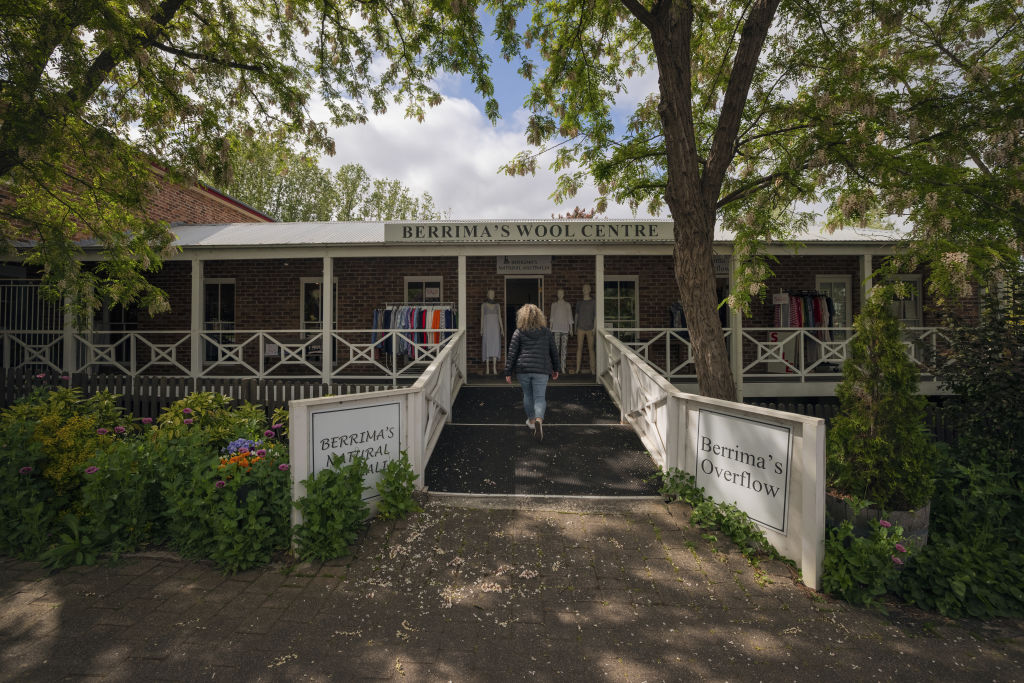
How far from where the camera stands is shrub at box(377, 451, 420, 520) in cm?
439

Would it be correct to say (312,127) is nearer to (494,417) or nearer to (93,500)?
(494,417)

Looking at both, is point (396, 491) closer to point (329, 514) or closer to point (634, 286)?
point (329, 514)

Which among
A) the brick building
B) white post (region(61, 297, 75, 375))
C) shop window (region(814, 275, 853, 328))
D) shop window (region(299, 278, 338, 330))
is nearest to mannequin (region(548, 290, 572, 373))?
the brick building

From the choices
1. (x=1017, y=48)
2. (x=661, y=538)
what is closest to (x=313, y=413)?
(x=661, y=538)

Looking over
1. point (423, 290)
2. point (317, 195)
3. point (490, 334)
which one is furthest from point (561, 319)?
point (317, 195)

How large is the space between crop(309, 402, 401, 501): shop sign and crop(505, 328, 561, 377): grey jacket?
2101 millimetres

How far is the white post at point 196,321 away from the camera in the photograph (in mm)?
9617

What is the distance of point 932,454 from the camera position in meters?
3.87

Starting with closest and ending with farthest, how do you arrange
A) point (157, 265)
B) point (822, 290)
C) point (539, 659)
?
1. point (539, 659)
2. point (157, 265)
3. point (822, 290)

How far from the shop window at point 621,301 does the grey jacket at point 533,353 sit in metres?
6.23

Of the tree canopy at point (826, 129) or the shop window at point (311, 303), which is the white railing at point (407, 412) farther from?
the shop window at point (311, 303)

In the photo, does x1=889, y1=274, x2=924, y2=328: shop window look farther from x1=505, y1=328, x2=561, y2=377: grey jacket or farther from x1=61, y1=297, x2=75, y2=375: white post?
x1=61, y1=297, x2=75, y2=375: white post

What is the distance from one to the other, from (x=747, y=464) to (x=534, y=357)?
9.63 ft

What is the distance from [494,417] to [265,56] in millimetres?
6607
